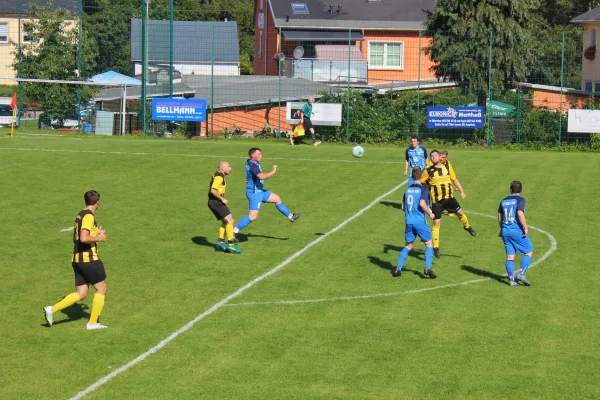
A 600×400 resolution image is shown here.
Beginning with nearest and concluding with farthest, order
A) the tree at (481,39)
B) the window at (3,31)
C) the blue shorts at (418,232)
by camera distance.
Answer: the blue shorts at (418,232) < the tree at (481,39) < the window at (3,31)

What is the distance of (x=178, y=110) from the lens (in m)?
44.5

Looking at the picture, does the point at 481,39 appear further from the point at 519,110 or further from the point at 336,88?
the point at 336,88

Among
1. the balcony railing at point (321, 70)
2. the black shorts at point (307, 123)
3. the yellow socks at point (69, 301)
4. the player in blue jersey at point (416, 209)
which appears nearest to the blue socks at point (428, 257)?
the player in blue jersey at point (416, 209)

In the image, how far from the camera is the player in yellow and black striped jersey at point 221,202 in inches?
810

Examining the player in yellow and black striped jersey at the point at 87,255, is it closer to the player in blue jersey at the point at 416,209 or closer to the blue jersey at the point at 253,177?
the player in blue jersey at the point at 416,209

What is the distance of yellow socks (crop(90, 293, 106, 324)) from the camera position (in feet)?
48.8

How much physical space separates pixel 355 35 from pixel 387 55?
267cm

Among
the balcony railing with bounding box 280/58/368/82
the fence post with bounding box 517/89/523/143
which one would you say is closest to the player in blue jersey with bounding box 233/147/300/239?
the fence post with bounding box 517/89/523/143

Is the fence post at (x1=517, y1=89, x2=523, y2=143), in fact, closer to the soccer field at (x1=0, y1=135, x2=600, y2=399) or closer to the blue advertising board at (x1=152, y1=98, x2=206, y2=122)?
the soccer field at (x1=0, y1=135, x2=600, y2=399)

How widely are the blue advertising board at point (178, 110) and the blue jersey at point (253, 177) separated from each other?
889 inches

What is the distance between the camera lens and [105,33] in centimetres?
7712

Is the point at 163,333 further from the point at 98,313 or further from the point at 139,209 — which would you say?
the point at 139,209

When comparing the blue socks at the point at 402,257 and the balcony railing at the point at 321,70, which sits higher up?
the balcony railing at the point at 321,70

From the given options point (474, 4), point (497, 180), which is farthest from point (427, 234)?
point (474, 4)
